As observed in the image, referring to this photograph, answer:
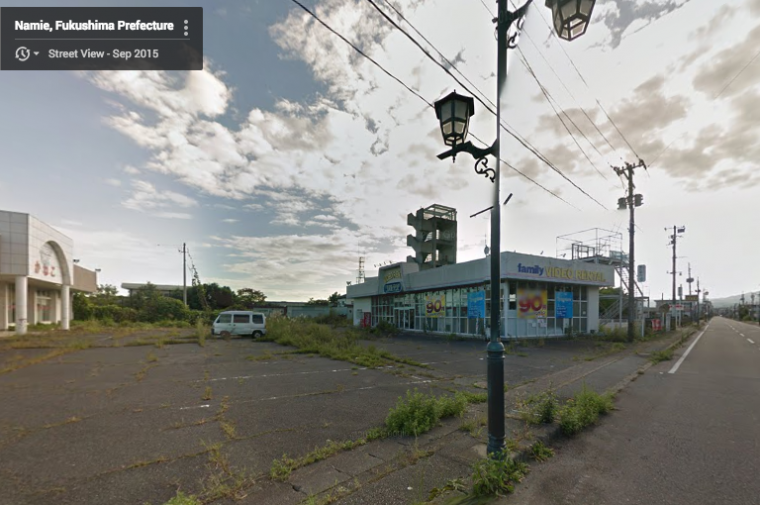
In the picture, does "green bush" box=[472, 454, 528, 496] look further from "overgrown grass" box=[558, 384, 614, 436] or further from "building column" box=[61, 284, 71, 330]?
"building column" box=[61, 284, 71, 330]

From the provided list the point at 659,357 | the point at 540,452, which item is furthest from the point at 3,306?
the point at 659,357

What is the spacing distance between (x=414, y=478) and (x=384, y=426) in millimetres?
1959

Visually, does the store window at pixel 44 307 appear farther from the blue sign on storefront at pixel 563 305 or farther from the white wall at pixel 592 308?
the white wall at pixel 592 308

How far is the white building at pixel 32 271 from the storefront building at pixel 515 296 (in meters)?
27.2

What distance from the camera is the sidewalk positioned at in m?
3.77

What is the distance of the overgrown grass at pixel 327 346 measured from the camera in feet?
44.8

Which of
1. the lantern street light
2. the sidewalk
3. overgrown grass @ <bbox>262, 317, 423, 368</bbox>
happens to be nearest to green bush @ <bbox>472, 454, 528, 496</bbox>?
the sidewalk

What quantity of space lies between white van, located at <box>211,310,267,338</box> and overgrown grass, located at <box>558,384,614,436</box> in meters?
21.9

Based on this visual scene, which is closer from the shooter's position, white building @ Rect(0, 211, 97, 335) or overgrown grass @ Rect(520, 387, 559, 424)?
overgrown grass @ Rect(520, 387, 559, 424)

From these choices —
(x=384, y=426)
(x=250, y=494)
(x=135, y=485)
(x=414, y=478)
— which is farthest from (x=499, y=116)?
(x=135, y=485)

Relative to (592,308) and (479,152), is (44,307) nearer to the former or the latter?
(479,152)

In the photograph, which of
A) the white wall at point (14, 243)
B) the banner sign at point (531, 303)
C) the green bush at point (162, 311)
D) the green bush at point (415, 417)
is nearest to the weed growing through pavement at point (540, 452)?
the green bush at point (415, 417)

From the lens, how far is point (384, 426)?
238 inches

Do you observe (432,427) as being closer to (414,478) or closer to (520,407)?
(414,478)
